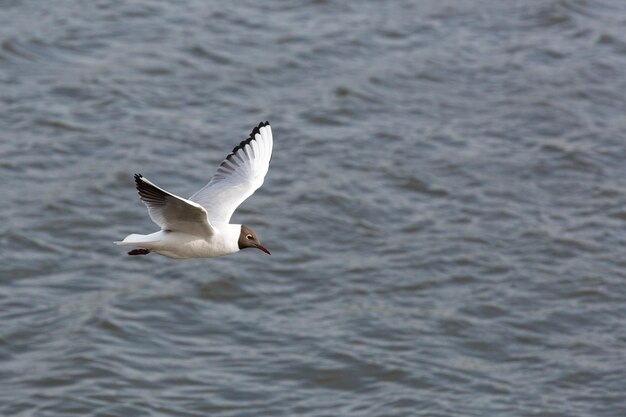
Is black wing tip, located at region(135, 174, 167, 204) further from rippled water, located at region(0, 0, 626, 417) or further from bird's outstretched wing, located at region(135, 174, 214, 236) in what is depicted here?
rippled water, located at region(0, 0, 626, 417)

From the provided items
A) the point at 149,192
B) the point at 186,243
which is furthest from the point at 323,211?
the point at 149,192

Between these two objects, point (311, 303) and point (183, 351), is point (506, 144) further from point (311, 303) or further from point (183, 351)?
point (183, 351)

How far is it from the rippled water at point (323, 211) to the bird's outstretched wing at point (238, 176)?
15.6 feet

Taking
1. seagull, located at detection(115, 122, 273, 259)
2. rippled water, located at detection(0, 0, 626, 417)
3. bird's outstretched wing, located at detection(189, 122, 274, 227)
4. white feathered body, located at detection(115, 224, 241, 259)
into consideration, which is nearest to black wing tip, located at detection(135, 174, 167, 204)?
seagull, located at detection(115, 122, 273, 259)

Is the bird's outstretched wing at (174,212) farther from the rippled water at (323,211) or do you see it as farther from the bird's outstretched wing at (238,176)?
the rippled water at (323,211)

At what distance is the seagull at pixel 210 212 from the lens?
32.3 ft

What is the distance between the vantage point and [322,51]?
2289 centimetres

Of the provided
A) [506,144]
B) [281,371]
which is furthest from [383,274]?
[506,144]

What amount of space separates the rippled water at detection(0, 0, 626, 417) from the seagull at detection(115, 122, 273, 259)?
15.7ft

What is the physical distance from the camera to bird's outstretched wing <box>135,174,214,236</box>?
9578mm

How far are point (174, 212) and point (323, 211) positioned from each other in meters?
9.12

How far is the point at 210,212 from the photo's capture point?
11.1 metres

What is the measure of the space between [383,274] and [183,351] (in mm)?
3162

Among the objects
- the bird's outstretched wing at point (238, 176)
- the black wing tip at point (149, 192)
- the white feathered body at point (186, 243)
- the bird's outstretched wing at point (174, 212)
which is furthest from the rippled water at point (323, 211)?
the black wing tip at point (149, 192)
